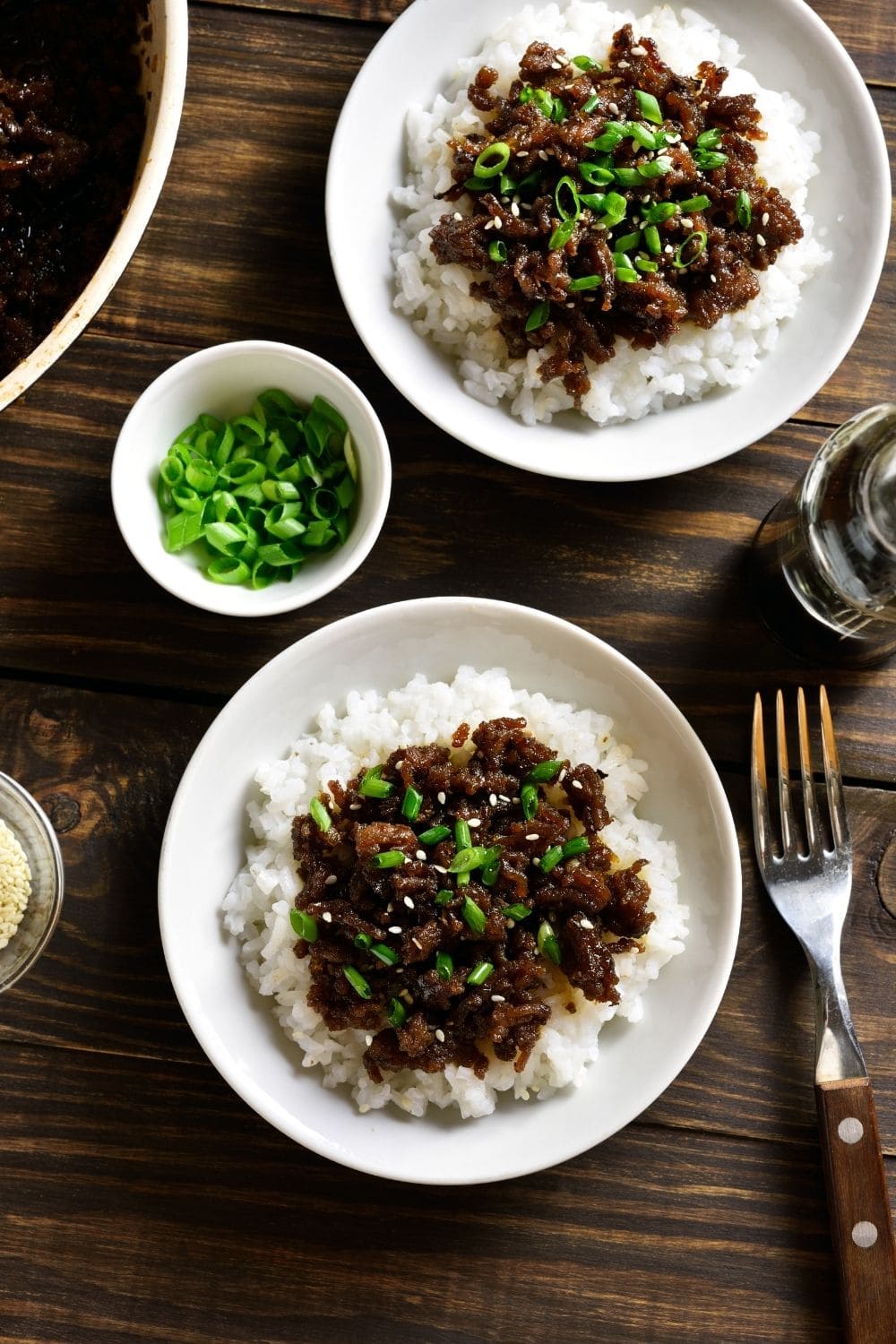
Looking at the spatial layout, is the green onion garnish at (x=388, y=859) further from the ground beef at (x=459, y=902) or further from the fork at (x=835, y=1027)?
the fork at (x=835, y=1027)

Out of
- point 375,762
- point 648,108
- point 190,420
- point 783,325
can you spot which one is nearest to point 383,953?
point 375,762

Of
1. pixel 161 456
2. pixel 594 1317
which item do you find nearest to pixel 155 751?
pixel 161 456

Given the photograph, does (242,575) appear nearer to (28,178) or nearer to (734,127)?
(28,178)

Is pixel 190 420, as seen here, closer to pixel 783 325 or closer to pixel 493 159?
pixel 493 159

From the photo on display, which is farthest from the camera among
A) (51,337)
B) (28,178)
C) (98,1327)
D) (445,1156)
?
(98,1327)

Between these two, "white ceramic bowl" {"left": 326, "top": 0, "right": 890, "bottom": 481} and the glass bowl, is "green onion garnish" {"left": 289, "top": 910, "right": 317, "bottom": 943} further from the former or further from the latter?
"white ceramic bowl" {"left": 326, "top": 0, "right": 890, "bottom": 481}
